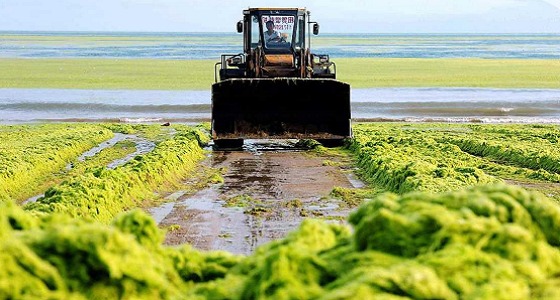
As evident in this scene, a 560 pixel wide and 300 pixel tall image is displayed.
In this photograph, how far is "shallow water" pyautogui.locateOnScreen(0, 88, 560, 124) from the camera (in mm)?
32188

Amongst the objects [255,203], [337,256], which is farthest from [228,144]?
[337,256]

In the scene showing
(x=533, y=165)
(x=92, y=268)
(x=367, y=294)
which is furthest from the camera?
(x=533, y=165)

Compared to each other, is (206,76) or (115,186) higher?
(115,186)

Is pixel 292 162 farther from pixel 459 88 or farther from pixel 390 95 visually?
pixel 459 88

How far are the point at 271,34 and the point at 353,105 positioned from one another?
14.6 m

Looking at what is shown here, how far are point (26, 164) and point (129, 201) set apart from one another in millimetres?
4394

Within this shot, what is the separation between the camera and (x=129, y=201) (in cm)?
1288

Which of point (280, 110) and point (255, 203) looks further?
point (280, 110)

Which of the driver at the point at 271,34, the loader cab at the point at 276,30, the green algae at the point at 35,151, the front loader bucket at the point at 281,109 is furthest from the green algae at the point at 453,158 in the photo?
the green algae at the point at 35,151

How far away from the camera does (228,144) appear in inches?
789

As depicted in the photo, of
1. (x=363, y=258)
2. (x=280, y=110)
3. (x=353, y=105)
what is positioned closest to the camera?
(x=363, y=258)

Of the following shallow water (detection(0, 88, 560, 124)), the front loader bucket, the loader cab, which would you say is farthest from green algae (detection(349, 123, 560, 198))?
shallow water (detection(0, 88, 560, 124))

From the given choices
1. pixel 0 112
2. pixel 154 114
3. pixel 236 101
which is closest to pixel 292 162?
pixel 236 101

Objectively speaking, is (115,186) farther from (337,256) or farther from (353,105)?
(353,105)
